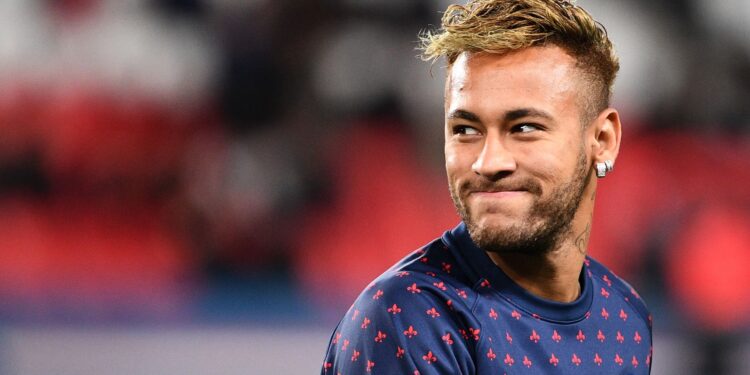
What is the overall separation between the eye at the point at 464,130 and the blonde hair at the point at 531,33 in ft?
0.47

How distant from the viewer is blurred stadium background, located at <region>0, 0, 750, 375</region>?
4.77 meters

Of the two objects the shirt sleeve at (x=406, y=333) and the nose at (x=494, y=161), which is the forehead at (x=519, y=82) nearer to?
the nose at (x=494, y=161)

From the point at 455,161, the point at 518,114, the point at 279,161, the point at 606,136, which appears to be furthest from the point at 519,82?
the point at 279,161

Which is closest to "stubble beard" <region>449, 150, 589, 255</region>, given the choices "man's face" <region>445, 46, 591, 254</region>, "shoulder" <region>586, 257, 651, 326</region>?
"man's face" <region>445, 46, 591, 254</region>

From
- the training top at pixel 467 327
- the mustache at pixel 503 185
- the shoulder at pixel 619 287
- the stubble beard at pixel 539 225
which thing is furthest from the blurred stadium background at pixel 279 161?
the mustache at pixel 503 185

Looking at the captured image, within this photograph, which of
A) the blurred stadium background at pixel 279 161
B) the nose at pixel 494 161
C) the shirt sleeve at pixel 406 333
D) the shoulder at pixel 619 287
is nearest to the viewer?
the shirt sleeve at pixel 406 333

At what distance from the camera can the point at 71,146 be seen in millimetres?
4875

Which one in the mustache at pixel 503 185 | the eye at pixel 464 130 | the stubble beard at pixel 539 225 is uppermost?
the eye at pixel 464 130

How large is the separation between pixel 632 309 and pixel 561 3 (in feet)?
2.34

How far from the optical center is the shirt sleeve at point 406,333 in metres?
1.78

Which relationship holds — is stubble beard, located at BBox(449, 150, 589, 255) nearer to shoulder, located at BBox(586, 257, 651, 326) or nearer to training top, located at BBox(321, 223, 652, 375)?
training top, located at BBox(321, 223, 652, 375)

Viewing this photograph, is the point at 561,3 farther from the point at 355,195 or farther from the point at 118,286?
the point at 118,286

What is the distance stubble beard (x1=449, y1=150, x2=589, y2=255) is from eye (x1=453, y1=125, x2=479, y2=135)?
10cm

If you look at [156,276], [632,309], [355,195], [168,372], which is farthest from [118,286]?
[632,309]
